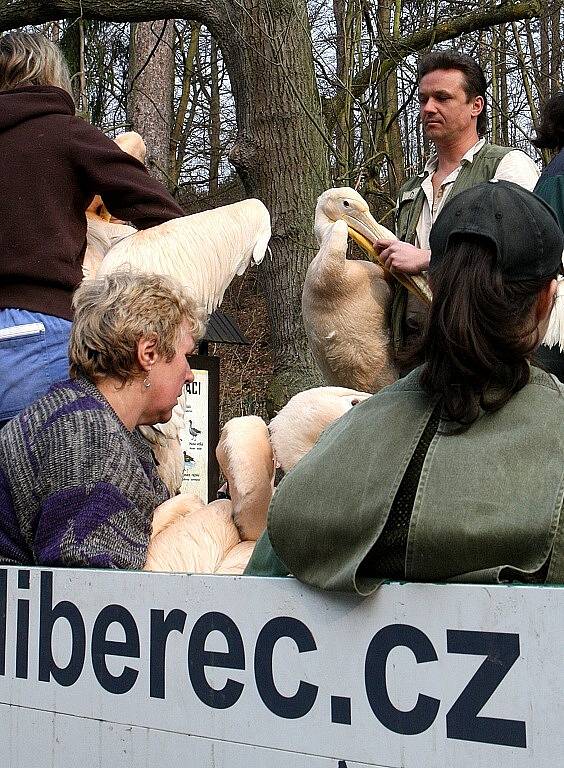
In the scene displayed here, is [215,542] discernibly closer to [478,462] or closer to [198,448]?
[478,462]

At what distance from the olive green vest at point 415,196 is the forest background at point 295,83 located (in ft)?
8.22

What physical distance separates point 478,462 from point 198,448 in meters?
6.05

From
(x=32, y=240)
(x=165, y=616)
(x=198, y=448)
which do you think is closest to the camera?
(x=165, y=616)

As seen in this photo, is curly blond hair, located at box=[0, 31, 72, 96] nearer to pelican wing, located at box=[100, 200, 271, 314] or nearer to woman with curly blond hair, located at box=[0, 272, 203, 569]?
pelican wing, located at box=[100, 200, 271, 314]

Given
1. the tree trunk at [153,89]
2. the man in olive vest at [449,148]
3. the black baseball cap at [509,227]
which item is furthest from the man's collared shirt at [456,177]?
the tree trunk at [153,89]

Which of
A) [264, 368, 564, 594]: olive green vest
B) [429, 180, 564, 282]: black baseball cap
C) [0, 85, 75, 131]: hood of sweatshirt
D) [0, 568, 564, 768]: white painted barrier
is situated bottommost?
[0, 568, 564, 768]: white painted barrier

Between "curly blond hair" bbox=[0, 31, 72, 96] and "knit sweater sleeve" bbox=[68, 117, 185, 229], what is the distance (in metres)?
0.20

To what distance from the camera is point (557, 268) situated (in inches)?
65.5

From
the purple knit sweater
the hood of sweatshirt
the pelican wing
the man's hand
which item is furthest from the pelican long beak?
the purple knit sweater

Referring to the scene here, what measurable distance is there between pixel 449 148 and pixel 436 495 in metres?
2.03

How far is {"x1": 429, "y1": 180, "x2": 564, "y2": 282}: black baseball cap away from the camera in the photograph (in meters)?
1.61

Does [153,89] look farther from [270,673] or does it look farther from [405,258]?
[270,673]

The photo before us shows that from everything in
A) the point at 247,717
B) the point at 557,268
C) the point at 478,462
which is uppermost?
the point at 557,268

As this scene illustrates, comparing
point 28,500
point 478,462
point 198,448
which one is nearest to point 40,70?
point 28,500
